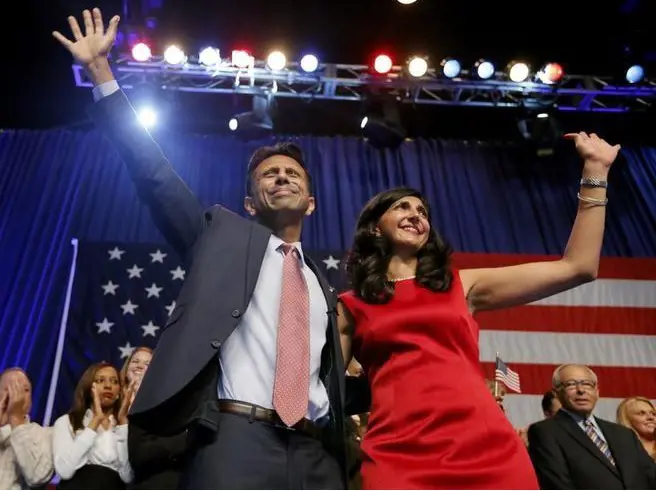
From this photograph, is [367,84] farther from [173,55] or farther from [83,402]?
[83,402]

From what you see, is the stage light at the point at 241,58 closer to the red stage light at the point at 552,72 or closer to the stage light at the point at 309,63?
the stage light at the point at 309,63

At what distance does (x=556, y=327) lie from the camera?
16.0ft

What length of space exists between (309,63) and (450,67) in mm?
1038

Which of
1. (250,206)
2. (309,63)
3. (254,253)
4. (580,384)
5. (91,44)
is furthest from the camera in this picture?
(309,63)

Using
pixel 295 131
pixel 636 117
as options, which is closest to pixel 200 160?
pixel 295 131

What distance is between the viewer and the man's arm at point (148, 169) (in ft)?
4.66

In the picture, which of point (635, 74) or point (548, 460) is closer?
point (548, 460)

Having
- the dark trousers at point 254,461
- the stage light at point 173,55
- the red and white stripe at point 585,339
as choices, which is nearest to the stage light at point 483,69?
the red and white stripe at point 585,339

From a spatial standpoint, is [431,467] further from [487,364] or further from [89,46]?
[487,364]

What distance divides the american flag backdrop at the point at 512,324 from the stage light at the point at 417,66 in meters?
1.42

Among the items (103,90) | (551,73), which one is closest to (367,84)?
(551,73)

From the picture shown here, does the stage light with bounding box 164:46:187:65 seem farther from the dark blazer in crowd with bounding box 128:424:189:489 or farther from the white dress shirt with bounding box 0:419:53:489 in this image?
the dark blazer in crowd with bounding box 128:424:189:489

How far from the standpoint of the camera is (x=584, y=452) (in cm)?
303

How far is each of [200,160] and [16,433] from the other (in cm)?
329
